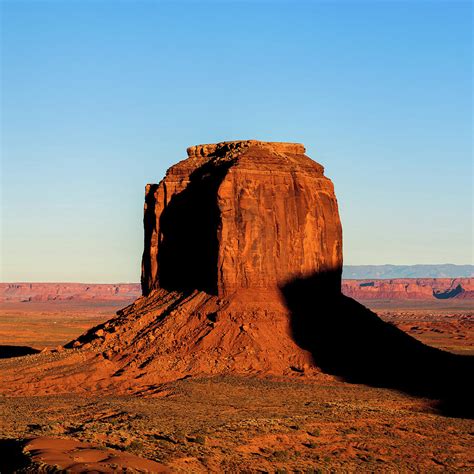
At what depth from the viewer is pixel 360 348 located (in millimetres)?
50188

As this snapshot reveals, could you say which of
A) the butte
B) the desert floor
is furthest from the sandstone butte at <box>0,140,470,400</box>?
the desert floor

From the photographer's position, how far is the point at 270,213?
51125 millimetres

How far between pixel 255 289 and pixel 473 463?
2107cm

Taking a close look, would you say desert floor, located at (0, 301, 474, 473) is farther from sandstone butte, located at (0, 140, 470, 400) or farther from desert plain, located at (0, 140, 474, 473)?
sandstone butte, located at (0, 140, 470, 400)

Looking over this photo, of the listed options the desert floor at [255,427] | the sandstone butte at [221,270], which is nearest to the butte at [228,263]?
the sandstone butte at [221,270]

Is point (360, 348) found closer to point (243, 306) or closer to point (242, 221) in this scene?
point (243, 306)

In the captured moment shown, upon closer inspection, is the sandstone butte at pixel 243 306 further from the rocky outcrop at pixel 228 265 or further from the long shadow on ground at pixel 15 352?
the long shadow on ground at pixel 15 352

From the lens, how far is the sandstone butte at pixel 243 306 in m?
46.9

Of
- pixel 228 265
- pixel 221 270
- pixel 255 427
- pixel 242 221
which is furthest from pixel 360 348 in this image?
pixel 255 427

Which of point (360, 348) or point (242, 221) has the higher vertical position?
point (242, 221)

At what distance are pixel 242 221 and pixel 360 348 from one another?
32.7 ft

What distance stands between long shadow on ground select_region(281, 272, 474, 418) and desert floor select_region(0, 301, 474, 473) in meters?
2.64

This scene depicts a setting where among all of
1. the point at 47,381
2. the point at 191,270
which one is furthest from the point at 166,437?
the point at 191,270

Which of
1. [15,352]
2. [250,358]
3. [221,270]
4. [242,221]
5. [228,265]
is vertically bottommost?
[15,352]
